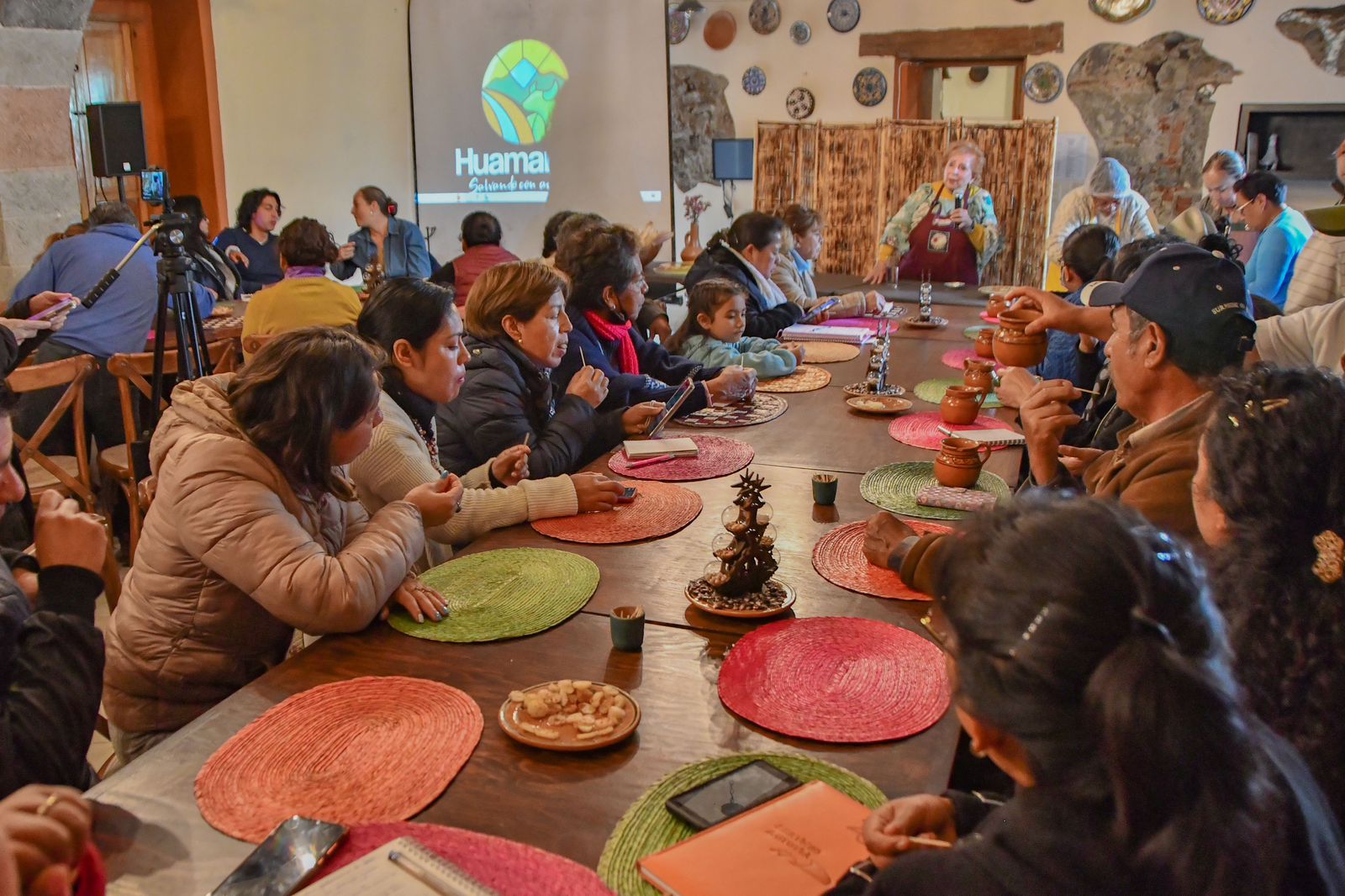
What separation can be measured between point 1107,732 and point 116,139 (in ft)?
18.8

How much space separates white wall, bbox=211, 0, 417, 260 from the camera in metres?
6.74

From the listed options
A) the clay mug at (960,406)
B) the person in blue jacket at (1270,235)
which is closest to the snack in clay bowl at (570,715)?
the clay mug at (960,406)

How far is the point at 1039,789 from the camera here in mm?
921

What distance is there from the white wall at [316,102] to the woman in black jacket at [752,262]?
11.9ft

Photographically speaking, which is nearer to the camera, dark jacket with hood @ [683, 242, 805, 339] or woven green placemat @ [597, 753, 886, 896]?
woven green placemat @ [597, 753, 886, 896]

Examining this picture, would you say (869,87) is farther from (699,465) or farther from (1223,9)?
(699,465)

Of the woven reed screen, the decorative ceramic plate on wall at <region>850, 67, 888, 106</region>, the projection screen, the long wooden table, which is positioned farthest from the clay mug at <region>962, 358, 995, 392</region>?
the decorative ceramic plate on wall at <region>850, 67, 888, 106</region>

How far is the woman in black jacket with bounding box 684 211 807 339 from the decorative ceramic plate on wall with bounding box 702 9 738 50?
4.72m

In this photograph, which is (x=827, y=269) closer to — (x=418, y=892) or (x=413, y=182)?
(x=413, y=182)

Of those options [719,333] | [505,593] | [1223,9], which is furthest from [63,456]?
[1223,9]

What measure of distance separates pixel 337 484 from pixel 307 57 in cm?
615

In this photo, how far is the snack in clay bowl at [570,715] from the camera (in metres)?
1.46

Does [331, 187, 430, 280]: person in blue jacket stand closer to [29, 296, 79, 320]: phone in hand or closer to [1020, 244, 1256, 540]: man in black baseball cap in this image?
[29, 296, 79, 320]: phone in hand

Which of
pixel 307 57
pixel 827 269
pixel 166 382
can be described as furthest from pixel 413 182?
pixel 166 382
